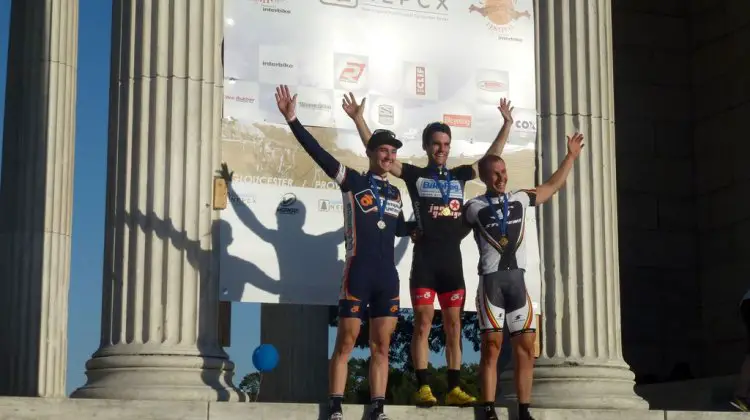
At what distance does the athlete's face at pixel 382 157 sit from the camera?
11883 millimetres

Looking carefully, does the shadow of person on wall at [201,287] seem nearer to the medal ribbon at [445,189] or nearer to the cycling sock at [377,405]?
the cycling sock at [377,405]

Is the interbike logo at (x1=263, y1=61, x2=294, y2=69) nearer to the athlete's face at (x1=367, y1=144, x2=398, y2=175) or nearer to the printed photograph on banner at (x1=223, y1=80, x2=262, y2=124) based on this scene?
the printed photograph on banner at (x1=223, y1=80, x2=262, y2=124)

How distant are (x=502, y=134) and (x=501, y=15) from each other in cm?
191

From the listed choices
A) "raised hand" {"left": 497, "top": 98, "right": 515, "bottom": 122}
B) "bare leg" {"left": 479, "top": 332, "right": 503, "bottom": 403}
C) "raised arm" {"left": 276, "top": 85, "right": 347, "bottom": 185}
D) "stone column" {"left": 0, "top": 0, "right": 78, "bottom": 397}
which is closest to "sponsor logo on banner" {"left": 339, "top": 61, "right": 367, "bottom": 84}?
"raised hand" {"left": 497, "top": 98, "right": 515, "bottom": 122}

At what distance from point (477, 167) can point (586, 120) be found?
7.44 feet

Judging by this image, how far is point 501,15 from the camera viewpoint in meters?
14.8

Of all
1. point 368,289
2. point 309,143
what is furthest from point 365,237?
point 309,143

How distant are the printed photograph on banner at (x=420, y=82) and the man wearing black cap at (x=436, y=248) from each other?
63.0 inches

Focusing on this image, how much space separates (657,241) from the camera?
22.2 meters

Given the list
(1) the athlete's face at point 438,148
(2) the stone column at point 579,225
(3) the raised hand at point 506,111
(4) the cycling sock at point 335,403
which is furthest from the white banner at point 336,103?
(4) the cycling sock at point 335,403

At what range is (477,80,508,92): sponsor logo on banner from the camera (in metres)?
14.5

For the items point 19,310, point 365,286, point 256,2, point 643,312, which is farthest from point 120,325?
point 643,312

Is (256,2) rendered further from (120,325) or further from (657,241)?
(657,241)

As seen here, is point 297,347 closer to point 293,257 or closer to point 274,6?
point 293,257
